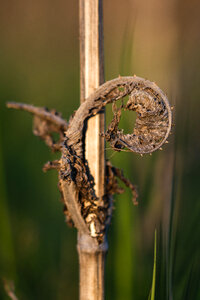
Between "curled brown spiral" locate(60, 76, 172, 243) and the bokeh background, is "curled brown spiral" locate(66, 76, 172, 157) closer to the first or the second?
"curled brown spiral" locate(60, 76, 172, 243)

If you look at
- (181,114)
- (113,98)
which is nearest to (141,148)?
(113,98)

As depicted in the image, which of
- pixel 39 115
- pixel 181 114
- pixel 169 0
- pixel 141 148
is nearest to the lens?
pixel 141 148

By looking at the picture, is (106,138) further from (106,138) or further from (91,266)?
(91,266)

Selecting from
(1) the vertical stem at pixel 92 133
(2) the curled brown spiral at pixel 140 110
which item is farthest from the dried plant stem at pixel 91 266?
(2) the curled brown spiral at pixel 140 110

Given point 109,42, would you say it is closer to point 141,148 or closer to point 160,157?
point 160,157

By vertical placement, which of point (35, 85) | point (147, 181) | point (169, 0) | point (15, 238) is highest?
point (169, 0)

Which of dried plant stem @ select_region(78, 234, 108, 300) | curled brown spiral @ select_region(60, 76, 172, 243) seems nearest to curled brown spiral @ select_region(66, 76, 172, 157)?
curled brown spiral @ select_region(60, 76, 172, 243)
